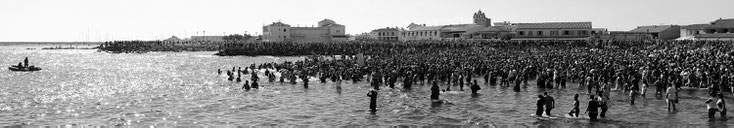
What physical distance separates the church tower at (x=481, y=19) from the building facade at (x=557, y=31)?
47053mm

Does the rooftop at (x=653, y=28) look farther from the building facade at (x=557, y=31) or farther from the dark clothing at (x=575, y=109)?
the dark clothing at (x=575, y=109)

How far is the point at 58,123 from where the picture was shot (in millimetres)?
25344

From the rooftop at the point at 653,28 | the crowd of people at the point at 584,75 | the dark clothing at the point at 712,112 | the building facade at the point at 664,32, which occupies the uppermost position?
the rooftop at the point at 653,28

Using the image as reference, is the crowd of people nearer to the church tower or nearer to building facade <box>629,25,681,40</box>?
building facade <box>629,25,681,40</box>

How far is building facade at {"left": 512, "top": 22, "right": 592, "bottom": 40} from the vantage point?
9744 cm

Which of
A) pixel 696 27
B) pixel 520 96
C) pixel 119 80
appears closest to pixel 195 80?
pixel 119 80

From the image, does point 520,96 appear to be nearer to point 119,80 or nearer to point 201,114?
point 201,114

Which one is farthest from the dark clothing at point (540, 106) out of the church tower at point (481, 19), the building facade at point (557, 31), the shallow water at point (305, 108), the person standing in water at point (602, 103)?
the church tower at point (481, 19)

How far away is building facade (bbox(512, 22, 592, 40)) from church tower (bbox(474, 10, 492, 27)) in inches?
1852

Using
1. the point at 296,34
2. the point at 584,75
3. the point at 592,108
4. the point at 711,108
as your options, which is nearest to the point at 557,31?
the point at 296,34

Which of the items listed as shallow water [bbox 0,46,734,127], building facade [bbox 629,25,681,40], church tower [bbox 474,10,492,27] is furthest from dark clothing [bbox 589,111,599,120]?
church tower [bbox 474,10,492,27]

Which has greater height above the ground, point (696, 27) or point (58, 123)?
point (696, 27)

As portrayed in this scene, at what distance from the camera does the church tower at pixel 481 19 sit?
492ft

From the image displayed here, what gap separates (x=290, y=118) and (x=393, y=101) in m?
6.60
